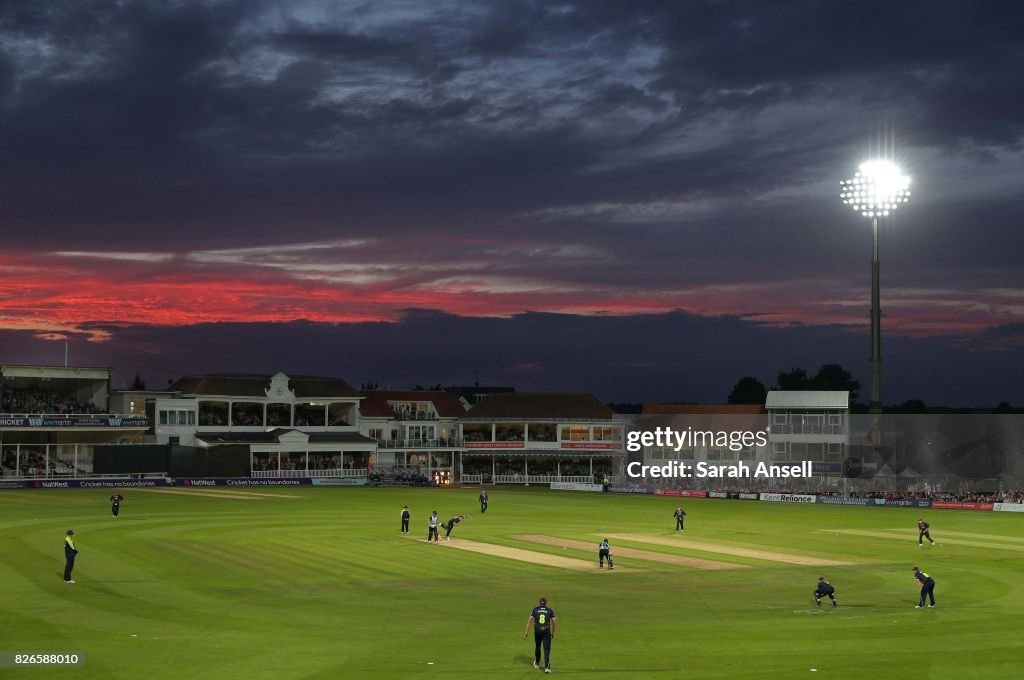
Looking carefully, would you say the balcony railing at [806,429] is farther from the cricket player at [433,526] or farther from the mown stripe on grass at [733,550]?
the cricket player at [433,526]

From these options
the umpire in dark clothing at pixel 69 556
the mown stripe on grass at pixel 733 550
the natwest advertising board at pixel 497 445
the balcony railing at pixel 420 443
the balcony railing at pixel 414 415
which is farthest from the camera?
the balcony railing at pixel 414 415

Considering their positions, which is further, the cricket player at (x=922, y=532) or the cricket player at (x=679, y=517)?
the cricket player at (x=679, y=517)

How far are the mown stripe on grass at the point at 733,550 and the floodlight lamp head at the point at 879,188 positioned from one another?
44631 millimetres

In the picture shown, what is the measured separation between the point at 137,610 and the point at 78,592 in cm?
412

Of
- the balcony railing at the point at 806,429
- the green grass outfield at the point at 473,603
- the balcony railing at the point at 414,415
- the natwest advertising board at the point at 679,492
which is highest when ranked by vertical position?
the balcony railing at the point at 414,415

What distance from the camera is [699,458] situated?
10056cm

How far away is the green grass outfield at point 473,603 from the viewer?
2530cm

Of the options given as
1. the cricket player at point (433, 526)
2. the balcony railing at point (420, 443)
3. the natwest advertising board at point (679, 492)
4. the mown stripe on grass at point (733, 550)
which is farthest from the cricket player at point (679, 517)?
the balcony railing at point (420, 443)

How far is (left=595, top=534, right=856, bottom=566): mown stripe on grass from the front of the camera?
45.0m

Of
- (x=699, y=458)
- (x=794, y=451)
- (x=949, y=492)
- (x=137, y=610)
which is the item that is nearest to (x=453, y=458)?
(x=699, y=458)

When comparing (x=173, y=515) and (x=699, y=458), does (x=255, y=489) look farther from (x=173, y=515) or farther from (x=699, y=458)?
(x=699, y=458)

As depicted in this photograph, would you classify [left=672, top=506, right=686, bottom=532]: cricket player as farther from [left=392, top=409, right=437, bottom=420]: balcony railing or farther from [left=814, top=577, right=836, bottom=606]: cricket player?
[left=392, top=409, right=437, bottom=420]: balcony railing

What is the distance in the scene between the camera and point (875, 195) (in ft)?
290

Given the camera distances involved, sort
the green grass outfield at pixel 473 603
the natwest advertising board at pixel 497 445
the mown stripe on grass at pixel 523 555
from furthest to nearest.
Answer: the natwest advertising board at pixel 497 445
the mown stripe on grass at pixel 523 555
the green grass outfield at pixel 473 603
